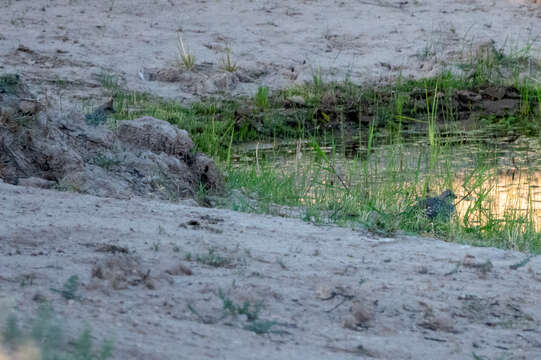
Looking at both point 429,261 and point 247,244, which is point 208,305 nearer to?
point 247,244

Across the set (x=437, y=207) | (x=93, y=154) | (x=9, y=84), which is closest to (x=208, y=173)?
(x=93, y=154)

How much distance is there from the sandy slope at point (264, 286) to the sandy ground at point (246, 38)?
5.00 meters

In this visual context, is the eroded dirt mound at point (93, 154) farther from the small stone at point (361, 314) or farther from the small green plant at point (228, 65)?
the small green plant at point (228, 65)

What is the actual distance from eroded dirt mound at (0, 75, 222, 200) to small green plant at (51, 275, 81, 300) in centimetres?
175

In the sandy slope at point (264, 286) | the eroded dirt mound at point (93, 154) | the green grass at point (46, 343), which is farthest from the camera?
the eroded dirt mound at point (93, 154)

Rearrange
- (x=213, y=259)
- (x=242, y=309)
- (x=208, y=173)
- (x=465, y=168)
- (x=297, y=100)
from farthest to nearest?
1. (x=297, y=100)
2. (x=465, y=168)
3. (x=208, y=173)
4. (x=213, y=259)
5. (x=242, y=309)

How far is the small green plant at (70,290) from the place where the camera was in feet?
6.78

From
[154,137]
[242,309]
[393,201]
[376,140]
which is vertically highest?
[242,309]

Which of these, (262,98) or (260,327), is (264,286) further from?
(262,98)

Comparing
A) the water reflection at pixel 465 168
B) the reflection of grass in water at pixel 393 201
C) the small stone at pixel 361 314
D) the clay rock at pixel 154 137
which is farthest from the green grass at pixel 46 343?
the clay rock at pixel 154 137

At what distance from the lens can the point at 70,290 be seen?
6.83 ft

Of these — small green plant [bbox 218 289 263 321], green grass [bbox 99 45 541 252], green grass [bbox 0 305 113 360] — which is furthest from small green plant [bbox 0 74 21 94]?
green grass [bbox 0 305 113 360]

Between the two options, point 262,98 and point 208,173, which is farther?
point 262,98

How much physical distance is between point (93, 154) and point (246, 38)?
18.6 ft
